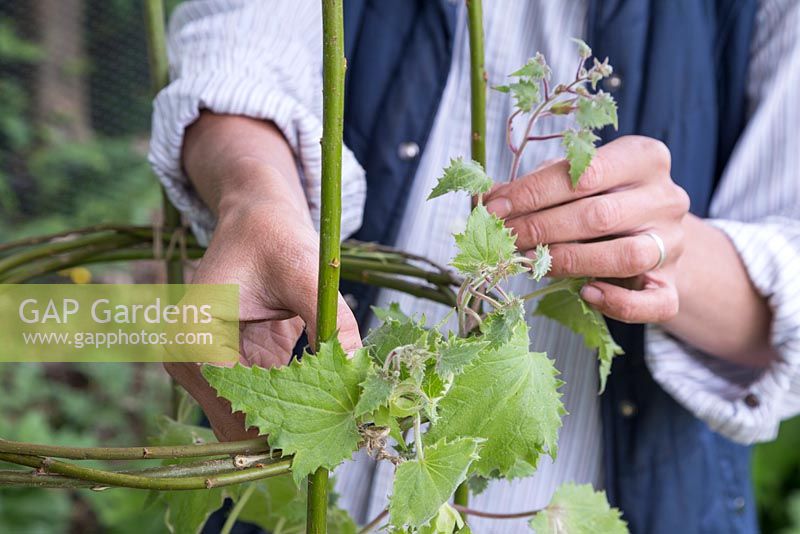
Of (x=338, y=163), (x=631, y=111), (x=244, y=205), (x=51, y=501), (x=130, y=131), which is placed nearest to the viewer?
(x=338, y=163)

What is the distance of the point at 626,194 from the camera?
1.53 ft

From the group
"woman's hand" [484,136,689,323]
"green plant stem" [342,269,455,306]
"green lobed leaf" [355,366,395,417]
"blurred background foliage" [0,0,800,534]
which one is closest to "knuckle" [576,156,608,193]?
"woman's hand" [484,136,689,323]

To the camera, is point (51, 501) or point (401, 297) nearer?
point (401, 297)

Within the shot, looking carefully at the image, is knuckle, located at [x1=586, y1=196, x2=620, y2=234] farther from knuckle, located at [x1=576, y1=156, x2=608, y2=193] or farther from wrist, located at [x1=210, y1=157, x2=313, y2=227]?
wrist, located at [x1=210, y1=157, x2=313, y2=227]

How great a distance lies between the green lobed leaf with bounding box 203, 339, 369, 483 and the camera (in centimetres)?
30

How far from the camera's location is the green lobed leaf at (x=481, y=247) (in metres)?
0.32

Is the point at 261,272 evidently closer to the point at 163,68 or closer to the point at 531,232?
the point at 531,232

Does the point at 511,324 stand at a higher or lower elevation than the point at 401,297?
higher

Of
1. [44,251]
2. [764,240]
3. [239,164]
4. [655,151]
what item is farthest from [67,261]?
[764,240]

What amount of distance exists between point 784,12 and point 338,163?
54cm

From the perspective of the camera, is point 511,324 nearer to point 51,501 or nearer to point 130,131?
point 51,501

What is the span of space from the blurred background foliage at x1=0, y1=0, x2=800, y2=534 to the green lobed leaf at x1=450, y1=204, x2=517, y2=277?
1.36 metres

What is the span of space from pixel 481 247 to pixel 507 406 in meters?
0.07

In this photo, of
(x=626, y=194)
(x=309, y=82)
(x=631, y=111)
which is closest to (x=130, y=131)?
(x=309, y=82)
